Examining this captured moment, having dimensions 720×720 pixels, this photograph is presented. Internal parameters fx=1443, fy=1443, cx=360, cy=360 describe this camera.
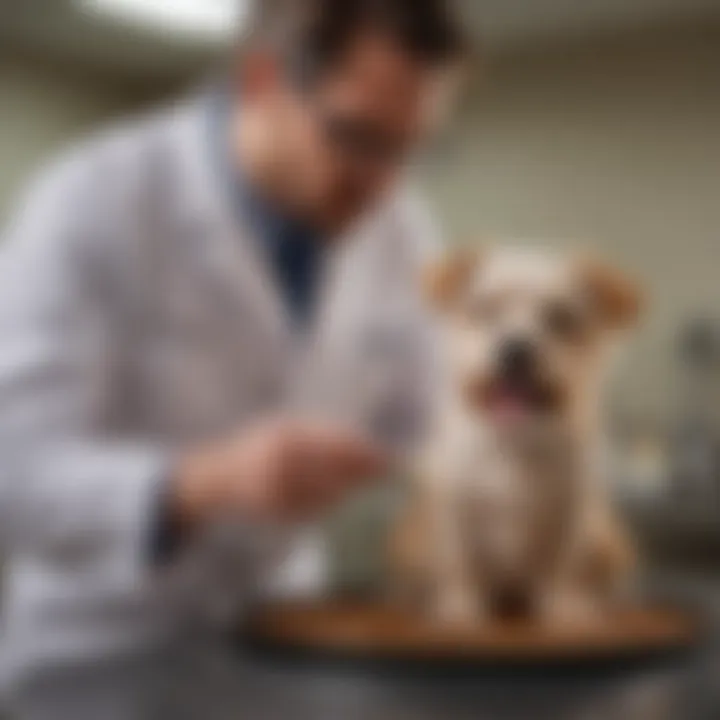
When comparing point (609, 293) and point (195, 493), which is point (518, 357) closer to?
point (609, 293)

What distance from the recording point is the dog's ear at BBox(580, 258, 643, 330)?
0.79m

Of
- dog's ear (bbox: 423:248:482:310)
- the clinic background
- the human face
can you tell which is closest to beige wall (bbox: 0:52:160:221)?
the clinic background

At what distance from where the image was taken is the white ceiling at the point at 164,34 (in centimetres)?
87

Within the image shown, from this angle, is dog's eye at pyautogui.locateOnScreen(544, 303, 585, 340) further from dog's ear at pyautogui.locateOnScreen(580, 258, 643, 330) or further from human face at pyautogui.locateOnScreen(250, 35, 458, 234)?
human face at pyautogui.locateOnScreen(250, 35, 458, 234)

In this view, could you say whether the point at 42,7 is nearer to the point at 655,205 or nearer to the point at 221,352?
the point at 221,352

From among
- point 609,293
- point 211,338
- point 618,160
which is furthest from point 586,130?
point 211,338

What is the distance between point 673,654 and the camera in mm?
739

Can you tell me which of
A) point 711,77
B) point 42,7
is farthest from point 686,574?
point 42,7

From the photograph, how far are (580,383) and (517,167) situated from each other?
21 centimetres

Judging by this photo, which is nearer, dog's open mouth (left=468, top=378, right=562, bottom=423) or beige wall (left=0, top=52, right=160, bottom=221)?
dog's open mouth (left=468, top=378, right=562, bottom=423)

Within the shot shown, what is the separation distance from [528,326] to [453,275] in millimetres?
64

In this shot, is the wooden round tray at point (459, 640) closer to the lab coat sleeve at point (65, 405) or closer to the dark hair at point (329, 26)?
the lab coat sleeve at point (65, 405)

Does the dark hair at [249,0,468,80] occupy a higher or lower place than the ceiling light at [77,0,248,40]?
lower

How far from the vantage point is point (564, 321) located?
0.76 meters
